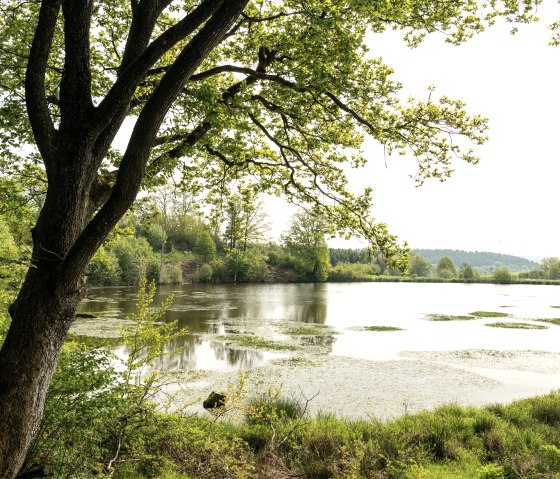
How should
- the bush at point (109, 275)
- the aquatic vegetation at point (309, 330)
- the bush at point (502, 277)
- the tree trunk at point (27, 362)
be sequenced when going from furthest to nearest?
the bush at point (502, 277) < the bush at point (109, 275) < the aquatic vegetation at point (309, 330) < the tree trunk at point (27, 362)

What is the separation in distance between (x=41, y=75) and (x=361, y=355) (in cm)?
1276

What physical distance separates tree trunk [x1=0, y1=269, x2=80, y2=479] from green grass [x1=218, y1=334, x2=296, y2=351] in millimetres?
11408

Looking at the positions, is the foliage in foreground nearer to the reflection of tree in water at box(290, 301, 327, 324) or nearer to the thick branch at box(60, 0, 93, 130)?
the thick branch at box(60, 0, 93, 130)

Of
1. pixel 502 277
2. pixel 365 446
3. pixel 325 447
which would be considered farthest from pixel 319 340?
pixel 502 277

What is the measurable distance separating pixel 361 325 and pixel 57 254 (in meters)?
18.7

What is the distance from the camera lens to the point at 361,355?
1385cm

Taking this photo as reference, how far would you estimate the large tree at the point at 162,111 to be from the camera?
3238 millimetres

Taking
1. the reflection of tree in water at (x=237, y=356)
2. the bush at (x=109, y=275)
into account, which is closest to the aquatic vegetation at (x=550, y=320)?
the reflection of tree in water at (x=237, y=356)

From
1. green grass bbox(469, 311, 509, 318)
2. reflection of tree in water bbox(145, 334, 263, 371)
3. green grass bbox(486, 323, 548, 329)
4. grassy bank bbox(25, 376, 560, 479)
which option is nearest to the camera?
grassy bank bbox(25, 376, 560, 479)

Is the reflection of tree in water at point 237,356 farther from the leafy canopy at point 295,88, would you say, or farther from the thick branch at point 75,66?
the thick branch at point 75,66

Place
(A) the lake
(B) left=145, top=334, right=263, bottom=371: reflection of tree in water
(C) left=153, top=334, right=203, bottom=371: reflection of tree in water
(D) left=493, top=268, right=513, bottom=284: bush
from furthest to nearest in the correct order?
(D) left=493, top=268, right=513, bottom=284: bush → (B) left=145, top=334, right=263, bottom=371: reflection of tree in water → (C) left=153, top=334, right=203, bottom=371: reflection of tree in water → (A) the lake

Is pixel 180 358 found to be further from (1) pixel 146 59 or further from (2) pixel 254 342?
(1) pixel 146 59

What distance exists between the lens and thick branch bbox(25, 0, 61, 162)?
10.4ft

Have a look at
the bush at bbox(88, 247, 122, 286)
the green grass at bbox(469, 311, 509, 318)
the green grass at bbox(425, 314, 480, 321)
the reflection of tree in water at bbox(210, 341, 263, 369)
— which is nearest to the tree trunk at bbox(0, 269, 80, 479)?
the reflection of tree in water at bbox(210, 341, 263, 369)
